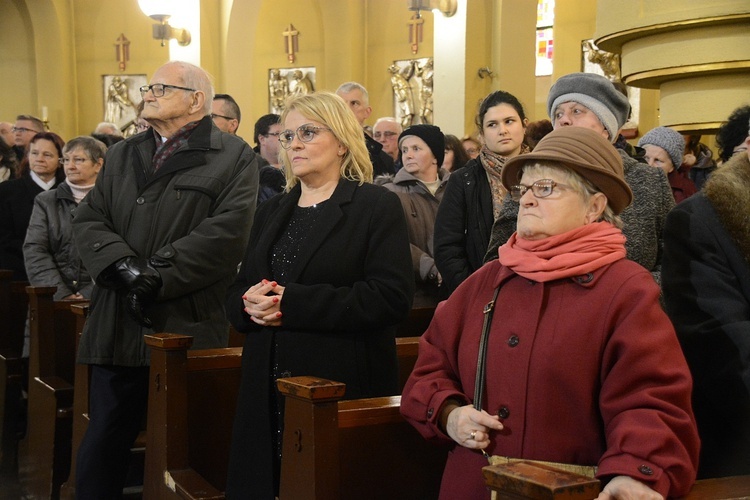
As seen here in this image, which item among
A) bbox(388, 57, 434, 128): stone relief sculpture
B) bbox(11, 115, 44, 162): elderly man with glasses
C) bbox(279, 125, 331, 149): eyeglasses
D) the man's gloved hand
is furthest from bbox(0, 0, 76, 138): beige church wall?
bbox(279, 125, 331, 149): eyeglasses

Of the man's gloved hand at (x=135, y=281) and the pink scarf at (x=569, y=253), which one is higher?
the pink scarf at (x=569, y=253)

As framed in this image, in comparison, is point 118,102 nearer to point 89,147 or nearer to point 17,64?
point 17,64

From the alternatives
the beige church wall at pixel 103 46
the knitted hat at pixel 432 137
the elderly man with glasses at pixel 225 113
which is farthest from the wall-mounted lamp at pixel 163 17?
the knitted hat at pixel 432 137

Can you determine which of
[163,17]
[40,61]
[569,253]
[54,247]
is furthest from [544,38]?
[569,253]

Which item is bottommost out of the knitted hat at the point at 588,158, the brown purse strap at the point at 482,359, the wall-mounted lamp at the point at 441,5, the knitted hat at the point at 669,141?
the brown purse strap at the point at 482,359

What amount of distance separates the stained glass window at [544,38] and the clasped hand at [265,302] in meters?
10.9

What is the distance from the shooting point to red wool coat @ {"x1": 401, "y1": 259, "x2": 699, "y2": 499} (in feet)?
5.81

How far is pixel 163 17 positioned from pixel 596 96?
28.7 feet

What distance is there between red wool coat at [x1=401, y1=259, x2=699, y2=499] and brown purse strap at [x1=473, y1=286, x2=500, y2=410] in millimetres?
14

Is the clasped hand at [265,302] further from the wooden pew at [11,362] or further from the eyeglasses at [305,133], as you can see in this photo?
the wooden pew at [11,362]

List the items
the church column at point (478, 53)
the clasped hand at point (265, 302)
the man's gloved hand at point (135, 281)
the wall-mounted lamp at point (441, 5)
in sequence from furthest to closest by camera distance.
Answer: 1. the church column at point (478, 53)
2. the wall-mounted lamp at point (441, 5)
3. the man's gloved hand at point (135, 281)
4. the clasped hand at point (265, 302)

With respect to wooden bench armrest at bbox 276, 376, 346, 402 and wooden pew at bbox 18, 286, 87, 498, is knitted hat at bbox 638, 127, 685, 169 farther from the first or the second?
wooden bench armrest at bbox 276, 376, 346, 402

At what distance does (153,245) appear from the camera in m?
3.54

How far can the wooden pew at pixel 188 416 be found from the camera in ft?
10.3
